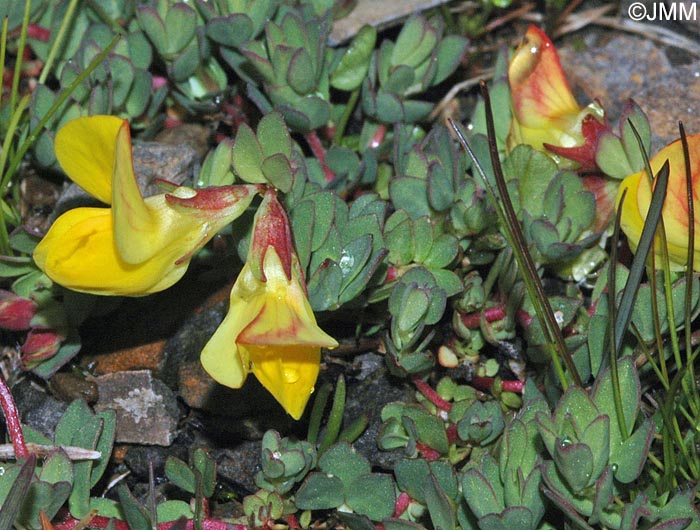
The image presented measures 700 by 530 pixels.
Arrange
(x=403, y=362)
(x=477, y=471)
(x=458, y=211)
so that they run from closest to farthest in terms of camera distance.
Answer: (x=477, y=471) → (x=403, y=362) → (x=458, y=211)

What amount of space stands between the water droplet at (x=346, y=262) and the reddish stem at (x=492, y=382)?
59 cm

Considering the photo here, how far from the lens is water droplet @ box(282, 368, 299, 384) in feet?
6.48

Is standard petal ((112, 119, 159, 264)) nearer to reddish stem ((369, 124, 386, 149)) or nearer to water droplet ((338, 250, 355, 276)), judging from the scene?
water droplet ((338, 250, 355, 276))

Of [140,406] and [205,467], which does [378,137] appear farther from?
[205,467]

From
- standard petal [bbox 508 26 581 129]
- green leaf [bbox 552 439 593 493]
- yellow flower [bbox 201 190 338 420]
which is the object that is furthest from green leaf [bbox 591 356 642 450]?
standard petal [bbox 508 26 581 129]

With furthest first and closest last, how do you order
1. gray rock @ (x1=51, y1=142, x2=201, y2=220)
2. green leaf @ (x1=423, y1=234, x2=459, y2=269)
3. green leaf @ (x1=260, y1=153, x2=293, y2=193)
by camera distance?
gray rock @ (x1=51, y1=142, x2=201, y2=220) < green leaf @ (x1=423, y1=234, x2=459, y2=269) < green leaf @ (x1=260, y1=153, x2=293, y2=193)

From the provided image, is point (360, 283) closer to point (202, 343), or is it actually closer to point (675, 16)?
point (202, 343)

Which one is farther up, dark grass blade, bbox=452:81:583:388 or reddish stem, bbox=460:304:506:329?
dark grass blade, bbox=452:81:583:388

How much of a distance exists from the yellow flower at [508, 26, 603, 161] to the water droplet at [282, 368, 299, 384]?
3.63 feet

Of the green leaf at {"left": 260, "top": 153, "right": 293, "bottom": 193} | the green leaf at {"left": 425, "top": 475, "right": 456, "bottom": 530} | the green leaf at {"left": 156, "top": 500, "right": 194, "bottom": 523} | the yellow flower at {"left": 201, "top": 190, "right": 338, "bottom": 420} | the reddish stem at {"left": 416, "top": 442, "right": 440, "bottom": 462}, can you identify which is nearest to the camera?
the yellow flower at {"left": 201, "top": 190, "right": 338, "bottom": 420}

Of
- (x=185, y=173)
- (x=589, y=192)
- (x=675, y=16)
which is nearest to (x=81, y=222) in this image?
(x=185, y=173)

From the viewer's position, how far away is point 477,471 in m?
2.03

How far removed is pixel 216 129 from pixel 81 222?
1153 mm

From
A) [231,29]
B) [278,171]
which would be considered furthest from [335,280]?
[231,29]
